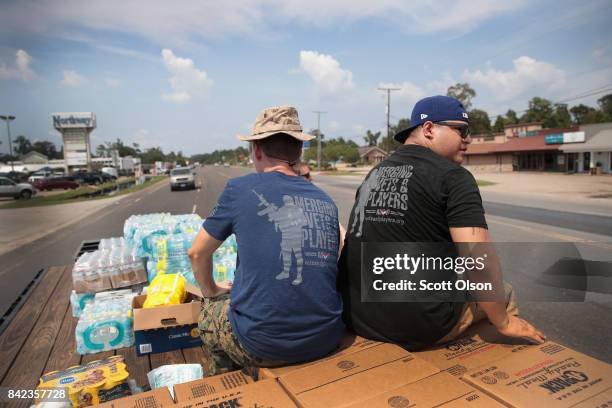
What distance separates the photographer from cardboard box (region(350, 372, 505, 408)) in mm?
1561

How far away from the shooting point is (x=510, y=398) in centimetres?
155

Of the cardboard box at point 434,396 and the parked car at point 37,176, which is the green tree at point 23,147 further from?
the cardboard box at point 434,396

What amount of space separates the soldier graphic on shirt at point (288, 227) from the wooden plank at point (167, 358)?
5.39 ft

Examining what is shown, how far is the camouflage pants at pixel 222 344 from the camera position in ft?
7.03

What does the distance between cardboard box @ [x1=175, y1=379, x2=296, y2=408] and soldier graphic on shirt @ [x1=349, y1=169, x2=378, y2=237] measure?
3.23ft

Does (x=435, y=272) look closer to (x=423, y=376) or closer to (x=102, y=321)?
(x=423, y=376)

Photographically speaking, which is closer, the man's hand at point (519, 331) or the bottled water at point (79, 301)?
the man's hand at point (519, 331)

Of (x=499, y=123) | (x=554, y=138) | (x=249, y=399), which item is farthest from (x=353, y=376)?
(x=499, y=123)

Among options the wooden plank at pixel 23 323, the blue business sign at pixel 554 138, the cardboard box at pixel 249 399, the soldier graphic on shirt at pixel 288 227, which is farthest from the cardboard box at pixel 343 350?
the blue business sign at pixel 554 138

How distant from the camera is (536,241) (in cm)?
844

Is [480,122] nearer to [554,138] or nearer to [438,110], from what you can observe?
[554,138]

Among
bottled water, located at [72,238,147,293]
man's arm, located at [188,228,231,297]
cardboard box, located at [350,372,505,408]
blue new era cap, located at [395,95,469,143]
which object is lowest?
bottled water, located at [72,238,147,293]

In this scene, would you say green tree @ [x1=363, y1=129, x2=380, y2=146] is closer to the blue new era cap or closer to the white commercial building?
the white commercial building

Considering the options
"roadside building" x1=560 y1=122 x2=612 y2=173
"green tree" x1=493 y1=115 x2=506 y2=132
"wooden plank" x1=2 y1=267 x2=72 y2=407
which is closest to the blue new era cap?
"wooden plank" x1=2 y1=267 x2=72 y2=407
